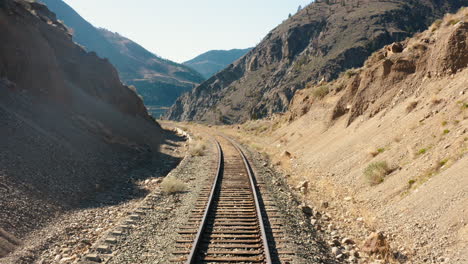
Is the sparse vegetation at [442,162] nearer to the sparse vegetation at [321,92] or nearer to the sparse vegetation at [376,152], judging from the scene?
the sparse vegetation at [376,152]

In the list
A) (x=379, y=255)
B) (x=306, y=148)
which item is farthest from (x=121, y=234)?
(x=306, y=148)

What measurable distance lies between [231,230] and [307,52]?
108 meters

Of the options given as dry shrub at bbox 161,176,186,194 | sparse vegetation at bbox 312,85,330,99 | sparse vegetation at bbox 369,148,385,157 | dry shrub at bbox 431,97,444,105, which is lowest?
dry shrub at bbox 161,176,186,194

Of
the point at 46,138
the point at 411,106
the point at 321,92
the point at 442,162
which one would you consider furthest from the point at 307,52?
the point at 442,162

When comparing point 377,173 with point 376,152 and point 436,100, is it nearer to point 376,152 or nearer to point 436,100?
point 376,152

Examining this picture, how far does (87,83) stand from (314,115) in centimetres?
2245

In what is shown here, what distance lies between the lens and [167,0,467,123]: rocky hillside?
91419 millimetres

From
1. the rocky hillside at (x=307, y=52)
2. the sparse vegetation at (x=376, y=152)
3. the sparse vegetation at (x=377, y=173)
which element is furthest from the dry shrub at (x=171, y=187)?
the rocky hillside at (x=307, y=52)

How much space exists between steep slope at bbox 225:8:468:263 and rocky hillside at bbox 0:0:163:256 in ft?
29.7

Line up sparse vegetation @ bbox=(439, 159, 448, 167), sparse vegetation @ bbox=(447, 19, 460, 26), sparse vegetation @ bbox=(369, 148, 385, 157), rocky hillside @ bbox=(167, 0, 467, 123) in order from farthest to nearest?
rocky hillside @ bbox=(167, 0, 467, 123) < sparse vegetation @ bbox=(447, 19, 460, 26) < sparse vegetation @ bbox=(369, 148, 385, 157) < sparse vegetation @ bbox=(439, 159, 448, 167)

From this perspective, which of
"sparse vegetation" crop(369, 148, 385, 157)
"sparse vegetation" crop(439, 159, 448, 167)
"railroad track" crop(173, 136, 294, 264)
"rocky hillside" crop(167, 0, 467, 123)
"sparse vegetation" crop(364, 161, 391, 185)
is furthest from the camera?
"rocky hillside" crop(167, 0, 467, 123)

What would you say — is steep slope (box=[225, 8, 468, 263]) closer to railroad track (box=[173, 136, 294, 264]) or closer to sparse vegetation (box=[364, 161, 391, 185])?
sparse vegetation (box=[364, 161, 391, 185])

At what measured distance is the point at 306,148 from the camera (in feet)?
70.6

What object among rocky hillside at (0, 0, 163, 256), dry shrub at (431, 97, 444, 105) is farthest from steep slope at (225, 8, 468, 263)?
rocky hillside at (0, 0, 163, 256)
